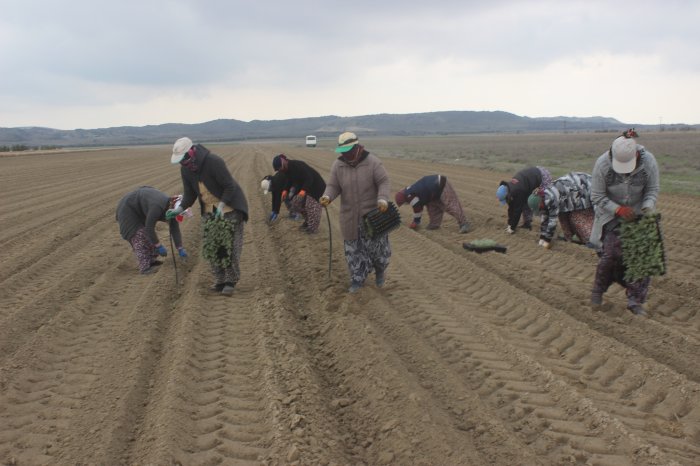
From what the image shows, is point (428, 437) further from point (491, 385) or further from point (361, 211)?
point (361, 211)

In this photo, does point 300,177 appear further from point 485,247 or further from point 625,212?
point 625,212

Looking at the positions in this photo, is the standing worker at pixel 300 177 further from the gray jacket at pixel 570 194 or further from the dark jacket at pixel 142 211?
the gray jacket at pixel 570 194

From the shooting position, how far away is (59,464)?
329 centimetres

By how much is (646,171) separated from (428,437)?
3.37 m

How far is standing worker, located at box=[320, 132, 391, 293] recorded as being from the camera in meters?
5.75

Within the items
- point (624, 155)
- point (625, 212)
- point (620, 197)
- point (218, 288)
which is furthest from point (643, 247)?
point (218, 288)

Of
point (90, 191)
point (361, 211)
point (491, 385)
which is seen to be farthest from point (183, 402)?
point (90, 191)

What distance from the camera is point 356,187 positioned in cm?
585

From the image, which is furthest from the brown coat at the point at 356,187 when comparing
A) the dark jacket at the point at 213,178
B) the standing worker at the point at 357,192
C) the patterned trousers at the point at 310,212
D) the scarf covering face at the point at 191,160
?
the patterned trousers at the point at 310,212

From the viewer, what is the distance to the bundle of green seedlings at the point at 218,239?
619cm

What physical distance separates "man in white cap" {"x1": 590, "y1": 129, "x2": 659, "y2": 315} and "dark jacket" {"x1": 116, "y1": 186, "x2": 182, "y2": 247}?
213 inches

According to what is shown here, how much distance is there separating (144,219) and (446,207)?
17.4ft

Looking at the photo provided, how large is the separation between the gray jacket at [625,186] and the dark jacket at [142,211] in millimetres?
5400

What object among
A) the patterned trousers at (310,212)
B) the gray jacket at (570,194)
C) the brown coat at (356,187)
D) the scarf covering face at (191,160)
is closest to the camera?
the brown coat at (356,187)
